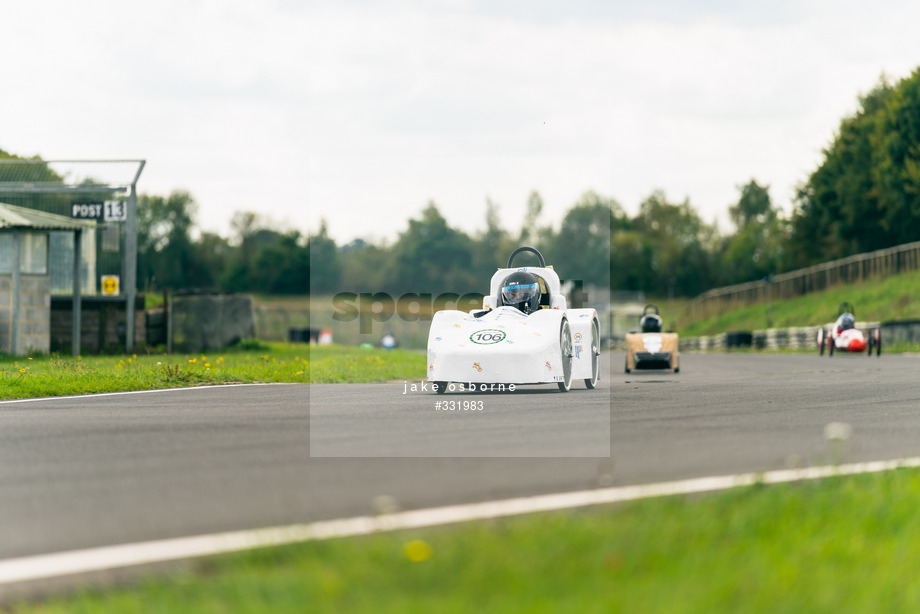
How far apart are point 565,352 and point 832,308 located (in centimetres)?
4273

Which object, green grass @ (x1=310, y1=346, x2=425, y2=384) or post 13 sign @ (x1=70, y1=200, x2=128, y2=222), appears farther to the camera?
post 13 sign @ (x1=70, y1=200, x2=128, y2=222)

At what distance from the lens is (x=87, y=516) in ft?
17.8

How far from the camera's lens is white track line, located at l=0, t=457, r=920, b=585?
178 inches

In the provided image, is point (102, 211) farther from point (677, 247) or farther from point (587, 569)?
point (677, 247)

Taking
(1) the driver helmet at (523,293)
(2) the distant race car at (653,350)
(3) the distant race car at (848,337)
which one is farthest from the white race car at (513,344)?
(3) the distant race car at (848,337)

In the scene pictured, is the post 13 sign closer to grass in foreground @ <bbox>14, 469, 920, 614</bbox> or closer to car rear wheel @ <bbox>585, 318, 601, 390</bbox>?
car rear wheel @ <bbox>585, 318, 601, 390</bbox>

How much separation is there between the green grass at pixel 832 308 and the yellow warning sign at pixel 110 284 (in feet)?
103

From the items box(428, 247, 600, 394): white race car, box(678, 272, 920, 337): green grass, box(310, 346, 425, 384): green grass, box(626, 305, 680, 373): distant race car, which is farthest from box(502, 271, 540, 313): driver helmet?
box(678, 272, 920, 337): green grass

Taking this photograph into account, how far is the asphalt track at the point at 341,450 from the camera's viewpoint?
5.52m

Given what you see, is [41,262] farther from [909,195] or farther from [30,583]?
[909,195]

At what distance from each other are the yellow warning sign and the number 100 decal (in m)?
14.1

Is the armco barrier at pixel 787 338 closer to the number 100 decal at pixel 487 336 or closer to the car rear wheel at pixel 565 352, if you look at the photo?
the car rear wheel at pixel 565 352

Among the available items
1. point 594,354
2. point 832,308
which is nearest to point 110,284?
point 594,354

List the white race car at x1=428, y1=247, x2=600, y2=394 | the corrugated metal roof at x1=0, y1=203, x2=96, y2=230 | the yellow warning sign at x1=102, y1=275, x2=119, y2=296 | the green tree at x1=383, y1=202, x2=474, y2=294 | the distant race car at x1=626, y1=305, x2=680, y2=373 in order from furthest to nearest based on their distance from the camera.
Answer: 1. the yellow warning sign at x1=102, y1=275, x2=119, y2=296
2. the distant race car at x1=626, y1=305, x2=680, y2=373
3. the corrugated metal roof at x1=0, y1=203, x2=96, y2=230
4. the green tree at x1=383, y1=202, x2=474, y2=294
5. the white race car at x1=428, y1=247, x2=600, y2=394
